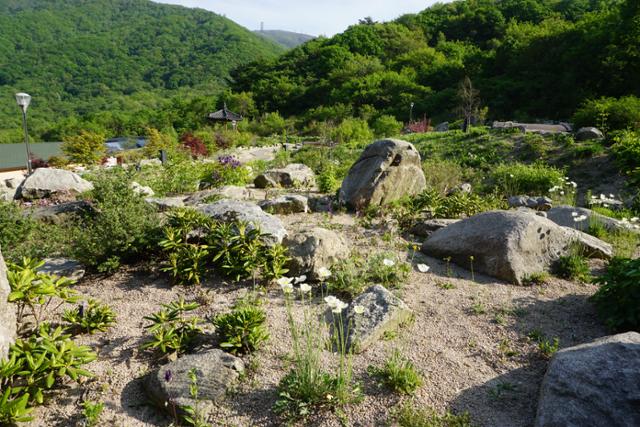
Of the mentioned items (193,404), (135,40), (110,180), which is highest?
(135,40)

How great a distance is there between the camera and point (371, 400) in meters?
2.76

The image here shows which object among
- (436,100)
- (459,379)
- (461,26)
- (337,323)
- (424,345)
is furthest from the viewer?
(461,26)

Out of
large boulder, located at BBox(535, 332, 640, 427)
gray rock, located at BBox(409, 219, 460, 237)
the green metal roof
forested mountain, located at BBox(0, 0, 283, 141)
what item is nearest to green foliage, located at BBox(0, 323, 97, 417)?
large boulder, located at BBox(535, 332, 640, 427)

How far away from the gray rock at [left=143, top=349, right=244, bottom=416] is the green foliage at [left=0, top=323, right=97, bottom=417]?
46cm

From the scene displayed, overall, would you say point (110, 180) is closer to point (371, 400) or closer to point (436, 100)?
point (371, 400)

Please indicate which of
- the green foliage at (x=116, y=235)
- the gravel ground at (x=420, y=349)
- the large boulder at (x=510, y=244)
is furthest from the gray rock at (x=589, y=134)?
the green foliage at (x=116, y=235)

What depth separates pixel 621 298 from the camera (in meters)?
3.49

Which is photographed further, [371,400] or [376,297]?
[376,297]

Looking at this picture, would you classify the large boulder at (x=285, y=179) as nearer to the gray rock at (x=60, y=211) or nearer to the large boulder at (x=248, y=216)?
the gray rock at (x=60, y=211)

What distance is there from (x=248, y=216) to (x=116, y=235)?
1.41 metres

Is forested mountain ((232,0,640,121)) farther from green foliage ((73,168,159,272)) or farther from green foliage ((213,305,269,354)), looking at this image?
green foliage ((213,305,269,354))

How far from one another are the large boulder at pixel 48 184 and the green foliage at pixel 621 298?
353 inches

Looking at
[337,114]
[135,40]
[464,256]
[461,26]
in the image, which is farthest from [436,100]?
[135,40]

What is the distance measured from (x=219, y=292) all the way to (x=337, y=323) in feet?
4.15
